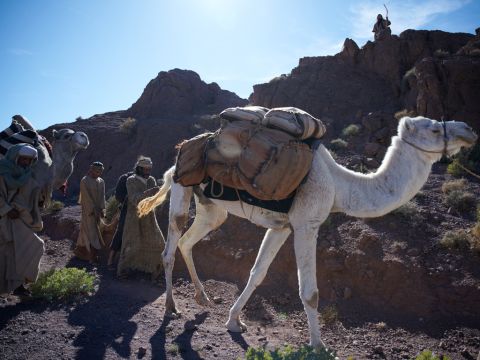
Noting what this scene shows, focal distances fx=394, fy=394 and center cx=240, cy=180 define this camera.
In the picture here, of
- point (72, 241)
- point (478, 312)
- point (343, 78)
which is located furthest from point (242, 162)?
point (343, 78)

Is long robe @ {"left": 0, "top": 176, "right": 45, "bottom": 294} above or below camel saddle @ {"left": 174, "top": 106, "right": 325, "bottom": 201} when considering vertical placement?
below

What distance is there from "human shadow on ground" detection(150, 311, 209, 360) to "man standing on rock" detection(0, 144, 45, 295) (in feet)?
6.28

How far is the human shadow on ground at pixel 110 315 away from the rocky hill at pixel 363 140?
1.67m

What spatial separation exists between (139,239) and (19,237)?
2.42 m

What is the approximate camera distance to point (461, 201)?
28.6 feet

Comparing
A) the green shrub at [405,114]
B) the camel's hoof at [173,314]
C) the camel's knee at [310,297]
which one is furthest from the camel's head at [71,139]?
the green shrub at [405,114]

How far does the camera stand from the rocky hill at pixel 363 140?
20.7ft

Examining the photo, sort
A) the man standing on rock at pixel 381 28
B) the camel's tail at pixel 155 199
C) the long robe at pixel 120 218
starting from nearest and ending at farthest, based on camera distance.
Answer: the camel's tail at pixel 155 199, the long robe at pixel 120 218, the man standing on rock at pixel 381 28

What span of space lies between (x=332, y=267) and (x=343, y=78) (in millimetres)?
17856

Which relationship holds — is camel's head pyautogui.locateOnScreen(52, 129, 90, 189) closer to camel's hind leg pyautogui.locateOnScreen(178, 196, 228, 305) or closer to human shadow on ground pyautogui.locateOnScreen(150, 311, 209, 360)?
camel's hind leg pyautogui.locateOnScreen(178, 196, 228, 305)

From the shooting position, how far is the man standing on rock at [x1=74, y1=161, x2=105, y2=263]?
8120 millimetres

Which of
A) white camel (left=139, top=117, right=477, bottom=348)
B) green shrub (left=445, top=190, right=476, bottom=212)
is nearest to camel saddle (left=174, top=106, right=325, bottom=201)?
white camel (left=139, top=117, right=477, bottom=348)

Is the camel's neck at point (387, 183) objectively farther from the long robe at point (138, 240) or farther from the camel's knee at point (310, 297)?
the long robe at point (138, 240)

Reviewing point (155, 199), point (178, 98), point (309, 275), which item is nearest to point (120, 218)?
point (155, 199)
